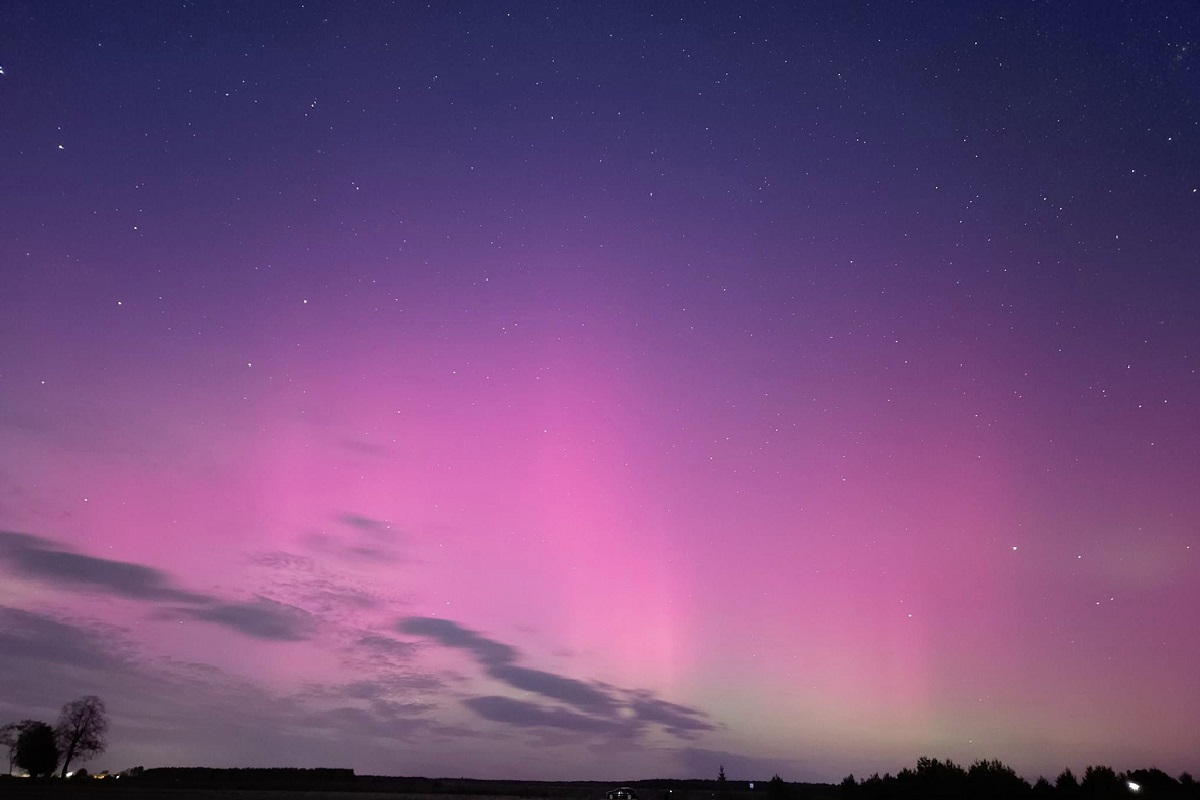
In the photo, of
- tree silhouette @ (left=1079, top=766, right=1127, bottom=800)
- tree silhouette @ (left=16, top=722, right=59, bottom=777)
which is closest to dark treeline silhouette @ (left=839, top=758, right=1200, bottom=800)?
tree silhouette @ (left=1079, top=766, right=1127, bottom=800)

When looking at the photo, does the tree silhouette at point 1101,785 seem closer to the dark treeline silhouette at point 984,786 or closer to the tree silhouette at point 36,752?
the dark treeline silhouette at point 984,786

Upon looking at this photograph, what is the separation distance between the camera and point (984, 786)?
148 feet

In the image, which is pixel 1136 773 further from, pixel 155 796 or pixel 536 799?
pixel 155 796

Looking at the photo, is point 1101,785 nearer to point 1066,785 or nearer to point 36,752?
point 1066,785

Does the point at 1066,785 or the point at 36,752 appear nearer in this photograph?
the point at 1066,785

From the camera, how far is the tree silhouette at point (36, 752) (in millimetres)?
116250

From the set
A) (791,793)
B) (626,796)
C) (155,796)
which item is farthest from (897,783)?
(155,796)

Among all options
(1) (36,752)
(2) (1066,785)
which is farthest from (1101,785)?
(1) (36,752)

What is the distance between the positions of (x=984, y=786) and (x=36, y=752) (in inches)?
4736

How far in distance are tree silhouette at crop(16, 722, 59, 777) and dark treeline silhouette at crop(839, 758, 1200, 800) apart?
369 feet

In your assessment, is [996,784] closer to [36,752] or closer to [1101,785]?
[1101,785]

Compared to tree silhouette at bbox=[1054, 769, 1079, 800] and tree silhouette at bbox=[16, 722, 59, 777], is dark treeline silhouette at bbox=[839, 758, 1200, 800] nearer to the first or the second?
tree silhouette at bbox=[1054, 769, 1079, 800]

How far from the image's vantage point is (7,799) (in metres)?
55.8

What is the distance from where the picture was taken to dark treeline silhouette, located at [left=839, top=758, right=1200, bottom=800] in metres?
44.2
